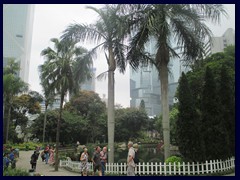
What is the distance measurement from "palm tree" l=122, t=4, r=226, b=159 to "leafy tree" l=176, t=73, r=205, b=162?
95 centimetres

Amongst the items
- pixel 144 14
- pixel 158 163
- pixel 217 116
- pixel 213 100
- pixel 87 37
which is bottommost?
pixel 158 163

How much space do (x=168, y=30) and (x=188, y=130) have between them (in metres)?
4.66

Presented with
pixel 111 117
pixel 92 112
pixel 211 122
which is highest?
pixel 92 112

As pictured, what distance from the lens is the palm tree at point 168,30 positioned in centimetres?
1127

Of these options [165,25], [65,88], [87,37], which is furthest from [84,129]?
[165,25]

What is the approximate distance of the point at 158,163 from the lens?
11078 mm

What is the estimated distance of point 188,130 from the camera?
10.7m

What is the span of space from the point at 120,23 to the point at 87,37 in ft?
7.00

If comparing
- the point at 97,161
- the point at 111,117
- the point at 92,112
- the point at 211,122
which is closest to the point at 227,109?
the point at 211,122

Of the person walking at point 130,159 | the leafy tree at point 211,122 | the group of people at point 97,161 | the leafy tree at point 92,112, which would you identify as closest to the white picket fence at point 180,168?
the leafy tree at point 211,122

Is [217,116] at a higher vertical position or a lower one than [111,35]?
lower

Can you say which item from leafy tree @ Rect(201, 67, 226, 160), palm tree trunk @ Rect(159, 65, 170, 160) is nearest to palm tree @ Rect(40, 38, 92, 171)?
palm tree trunk @ Rect(159, 65, 170, 160)

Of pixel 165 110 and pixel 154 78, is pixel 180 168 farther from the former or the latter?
pixel 154 78

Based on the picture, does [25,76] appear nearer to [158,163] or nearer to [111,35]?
Answer: [111,35]
